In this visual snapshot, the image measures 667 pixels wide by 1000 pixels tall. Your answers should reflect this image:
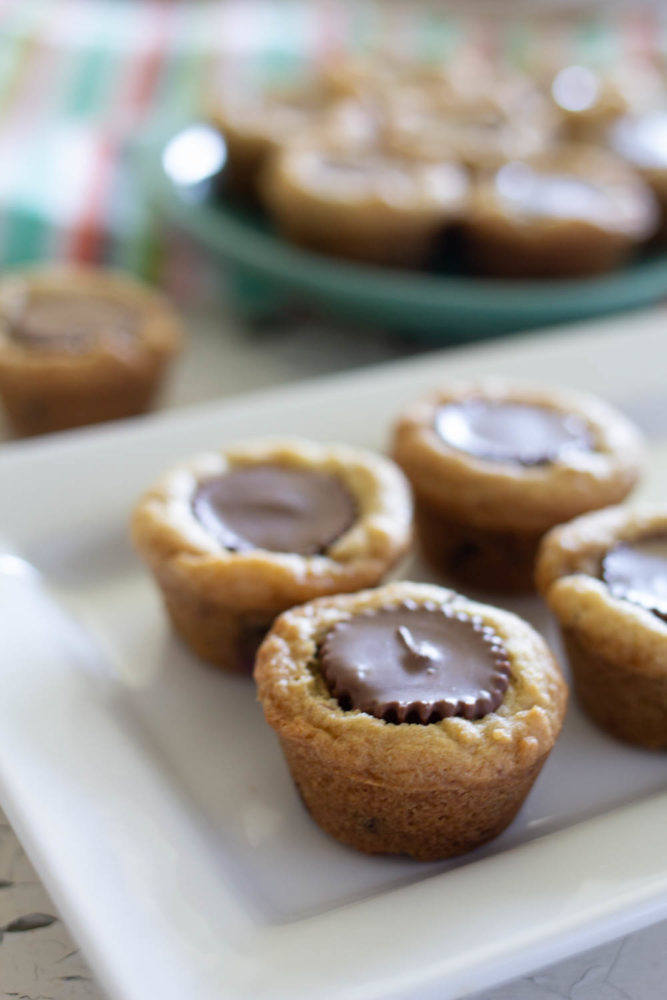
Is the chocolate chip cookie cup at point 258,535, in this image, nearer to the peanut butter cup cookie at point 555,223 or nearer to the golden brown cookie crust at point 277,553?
the golden brown cookie crust at point 277,553

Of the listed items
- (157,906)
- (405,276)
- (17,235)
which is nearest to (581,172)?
(405,276)

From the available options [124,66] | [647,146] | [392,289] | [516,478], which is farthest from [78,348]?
[124,66]

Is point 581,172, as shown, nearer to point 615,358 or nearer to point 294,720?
point 615,358

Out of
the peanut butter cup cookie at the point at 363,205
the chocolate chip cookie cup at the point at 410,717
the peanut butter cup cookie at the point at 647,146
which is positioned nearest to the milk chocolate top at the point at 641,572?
the chocolate chip cookie cup at the point at 410,717

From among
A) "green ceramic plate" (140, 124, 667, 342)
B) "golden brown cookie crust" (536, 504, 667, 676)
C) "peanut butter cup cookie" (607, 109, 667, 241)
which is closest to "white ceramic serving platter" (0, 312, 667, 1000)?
"golden brown cookie crust" (536, 504, 667, 676)

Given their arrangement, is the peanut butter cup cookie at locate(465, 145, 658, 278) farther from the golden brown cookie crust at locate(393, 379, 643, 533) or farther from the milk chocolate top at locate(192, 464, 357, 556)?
the milk chocolate top at locate(192, 464, 357, 556)

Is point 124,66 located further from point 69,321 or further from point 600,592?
point 600,592
